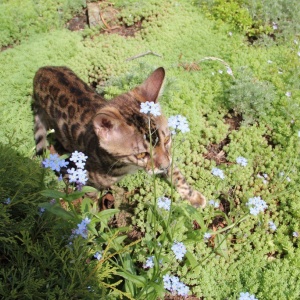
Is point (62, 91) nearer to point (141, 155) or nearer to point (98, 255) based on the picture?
point (141, 155)

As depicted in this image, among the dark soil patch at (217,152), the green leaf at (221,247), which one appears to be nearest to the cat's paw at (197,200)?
the green leaf at (221,247)

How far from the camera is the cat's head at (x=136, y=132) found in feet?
9.93

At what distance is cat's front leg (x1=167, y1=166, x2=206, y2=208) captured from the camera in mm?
3801

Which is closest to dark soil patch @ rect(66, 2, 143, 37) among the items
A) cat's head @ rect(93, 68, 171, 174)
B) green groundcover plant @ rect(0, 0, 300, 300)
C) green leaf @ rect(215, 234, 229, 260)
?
green groundcover plant @ rect(0, 0, 300, 300)

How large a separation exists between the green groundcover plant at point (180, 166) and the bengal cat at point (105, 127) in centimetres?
22

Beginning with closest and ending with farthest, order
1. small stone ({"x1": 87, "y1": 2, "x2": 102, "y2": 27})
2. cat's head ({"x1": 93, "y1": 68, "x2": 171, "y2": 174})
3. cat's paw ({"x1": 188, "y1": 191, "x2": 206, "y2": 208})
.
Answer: cat's head ({"x1": 93, "y1": 68, "x2": 171, "y2": 174}), cat's paw ({"x1": 188, "y1": 191, "x2": 206, "y2": 208}), small stone ({"x1": 87, "y1": 2, "x2": 102, "y2": 27})

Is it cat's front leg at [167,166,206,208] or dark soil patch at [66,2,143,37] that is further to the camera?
dark soil patch at [66,2,143,37]

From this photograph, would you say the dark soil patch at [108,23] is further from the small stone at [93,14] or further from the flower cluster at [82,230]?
the flower cluster at [82,230]

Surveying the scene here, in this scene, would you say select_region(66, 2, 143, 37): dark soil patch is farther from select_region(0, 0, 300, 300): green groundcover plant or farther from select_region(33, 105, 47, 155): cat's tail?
select_region(33, 105, 47, 155): cat's tail

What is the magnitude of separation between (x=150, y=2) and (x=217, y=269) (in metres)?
4.68

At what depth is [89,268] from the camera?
7.27 ft

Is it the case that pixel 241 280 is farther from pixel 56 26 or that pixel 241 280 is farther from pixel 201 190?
pixel 56 26

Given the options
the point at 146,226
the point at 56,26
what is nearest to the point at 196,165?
the point at 146,226

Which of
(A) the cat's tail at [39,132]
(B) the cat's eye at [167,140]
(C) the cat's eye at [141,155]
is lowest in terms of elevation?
(A) the cat's tail at [39,132]
